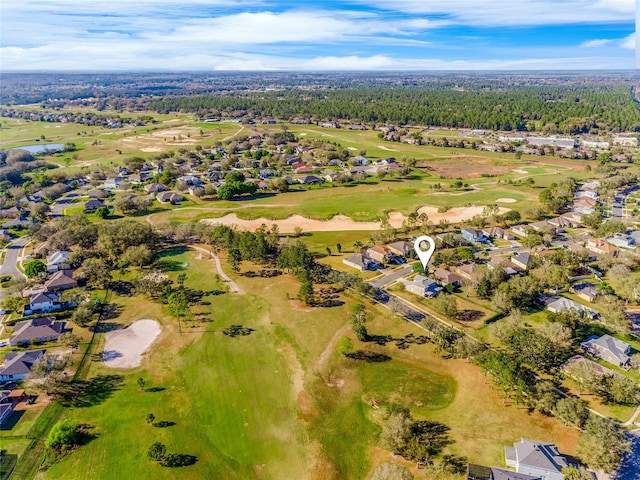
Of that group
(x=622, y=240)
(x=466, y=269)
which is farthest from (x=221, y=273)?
(x=622, y=240)

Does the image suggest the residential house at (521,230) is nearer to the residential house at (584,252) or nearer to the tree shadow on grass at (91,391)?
the residential house at (584,252)

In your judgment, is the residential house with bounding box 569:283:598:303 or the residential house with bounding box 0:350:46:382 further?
the residential house with bounding box 569:283:598:303

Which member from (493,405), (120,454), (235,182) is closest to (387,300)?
(493,405)

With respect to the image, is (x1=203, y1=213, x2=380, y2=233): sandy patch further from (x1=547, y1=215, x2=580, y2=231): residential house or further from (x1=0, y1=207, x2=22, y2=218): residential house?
(x1=0, y1=207, x2=22, y2=218): residential house

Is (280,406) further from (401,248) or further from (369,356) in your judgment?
(401,248)

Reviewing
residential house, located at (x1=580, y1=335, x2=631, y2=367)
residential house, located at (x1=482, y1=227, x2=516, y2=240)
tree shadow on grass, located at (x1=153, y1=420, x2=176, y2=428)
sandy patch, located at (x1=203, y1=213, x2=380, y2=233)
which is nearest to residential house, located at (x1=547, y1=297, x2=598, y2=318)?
residential house, located at (x1=580, y1=335, x2=631, y2=367)

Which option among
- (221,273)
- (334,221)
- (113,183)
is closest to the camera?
(221,273)
